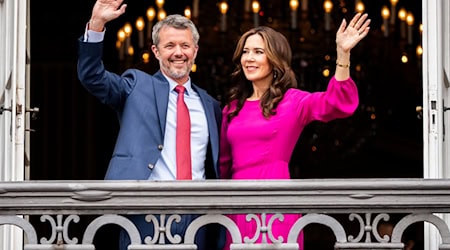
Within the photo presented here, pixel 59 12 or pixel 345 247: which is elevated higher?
pixel 59 12

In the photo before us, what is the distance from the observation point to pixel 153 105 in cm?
811

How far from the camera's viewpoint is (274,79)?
325 inches

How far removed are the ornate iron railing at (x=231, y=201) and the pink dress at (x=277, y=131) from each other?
0.51m

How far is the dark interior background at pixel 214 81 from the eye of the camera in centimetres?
1566

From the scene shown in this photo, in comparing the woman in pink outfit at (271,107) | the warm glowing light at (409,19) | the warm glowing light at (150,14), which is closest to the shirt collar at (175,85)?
the woman in pink outfit at (271,107)

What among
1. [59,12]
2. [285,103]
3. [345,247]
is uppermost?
[59,12]

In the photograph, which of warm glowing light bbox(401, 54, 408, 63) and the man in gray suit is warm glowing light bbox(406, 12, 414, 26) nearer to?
warm glowing light bbox(401, 54, 408, 63)

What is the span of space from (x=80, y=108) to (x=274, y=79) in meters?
9.06

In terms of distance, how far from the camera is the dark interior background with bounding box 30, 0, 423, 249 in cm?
1566

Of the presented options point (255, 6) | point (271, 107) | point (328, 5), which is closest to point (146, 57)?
point (255, 6)

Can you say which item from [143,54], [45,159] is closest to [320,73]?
[143,54]

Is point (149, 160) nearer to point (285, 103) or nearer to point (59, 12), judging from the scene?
point (285, 103)

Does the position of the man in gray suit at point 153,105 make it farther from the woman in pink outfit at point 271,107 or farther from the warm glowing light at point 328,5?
the warm glowing light at point 328,5

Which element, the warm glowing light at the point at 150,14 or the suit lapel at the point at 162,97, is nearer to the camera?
the suit lapel at the point at 162,97
